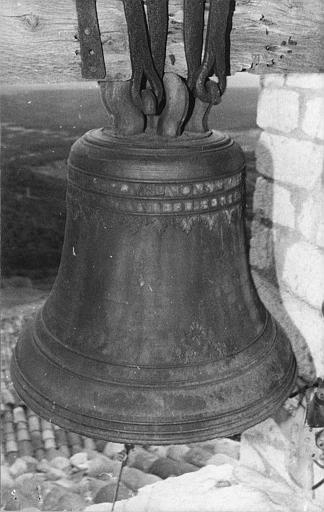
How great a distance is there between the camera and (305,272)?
76.4 inches

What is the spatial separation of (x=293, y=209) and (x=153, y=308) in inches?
42.9

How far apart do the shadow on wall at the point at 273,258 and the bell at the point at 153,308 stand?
98 centimetres

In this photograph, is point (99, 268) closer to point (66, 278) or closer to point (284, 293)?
point (66, 278)

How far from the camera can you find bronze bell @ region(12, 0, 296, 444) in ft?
3.05

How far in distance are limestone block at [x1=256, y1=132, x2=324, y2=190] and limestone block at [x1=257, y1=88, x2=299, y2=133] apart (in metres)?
0.04

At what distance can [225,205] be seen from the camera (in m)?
1.00

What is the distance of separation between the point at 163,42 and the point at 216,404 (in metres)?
0.57

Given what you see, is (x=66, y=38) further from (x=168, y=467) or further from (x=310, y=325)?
(x=168, y=467)

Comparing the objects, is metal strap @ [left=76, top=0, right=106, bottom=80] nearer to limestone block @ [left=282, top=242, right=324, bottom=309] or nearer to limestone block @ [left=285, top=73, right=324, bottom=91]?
limestone block @ [left=285, top=73, right=324, bottom=91]

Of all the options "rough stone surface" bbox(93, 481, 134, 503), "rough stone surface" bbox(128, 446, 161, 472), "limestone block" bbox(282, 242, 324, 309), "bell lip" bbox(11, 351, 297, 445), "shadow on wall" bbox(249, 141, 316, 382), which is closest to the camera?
"bell lip" bbox(11, 351, 297, 445)

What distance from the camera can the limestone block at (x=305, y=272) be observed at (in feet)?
6.17

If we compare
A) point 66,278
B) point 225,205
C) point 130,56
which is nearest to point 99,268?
point 66,278

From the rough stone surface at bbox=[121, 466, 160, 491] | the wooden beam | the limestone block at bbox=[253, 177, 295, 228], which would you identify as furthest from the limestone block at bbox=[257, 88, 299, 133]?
the rough stone surface at bbox=[121, 466, 160, 491]

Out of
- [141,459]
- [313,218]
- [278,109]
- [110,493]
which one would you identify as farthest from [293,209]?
[141,459]
